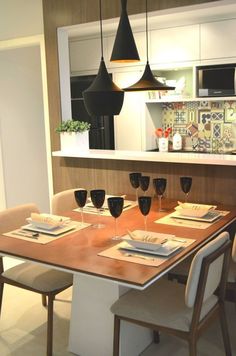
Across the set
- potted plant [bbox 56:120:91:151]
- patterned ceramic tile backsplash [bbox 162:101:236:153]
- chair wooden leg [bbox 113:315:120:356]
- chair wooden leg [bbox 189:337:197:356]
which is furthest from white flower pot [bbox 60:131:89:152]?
chair wooden leg [bbox 189:337:197:356]

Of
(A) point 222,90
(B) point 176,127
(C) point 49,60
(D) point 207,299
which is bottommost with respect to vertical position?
(D) point 207,299

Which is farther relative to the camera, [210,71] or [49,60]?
[210,71]

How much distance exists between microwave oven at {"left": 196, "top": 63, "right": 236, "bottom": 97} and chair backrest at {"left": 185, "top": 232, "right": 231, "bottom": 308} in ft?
8.67

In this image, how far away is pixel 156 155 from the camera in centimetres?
329

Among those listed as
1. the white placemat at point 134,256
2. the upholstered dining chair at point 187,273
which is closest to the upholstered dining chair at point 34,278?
the white placemat at point 134,256

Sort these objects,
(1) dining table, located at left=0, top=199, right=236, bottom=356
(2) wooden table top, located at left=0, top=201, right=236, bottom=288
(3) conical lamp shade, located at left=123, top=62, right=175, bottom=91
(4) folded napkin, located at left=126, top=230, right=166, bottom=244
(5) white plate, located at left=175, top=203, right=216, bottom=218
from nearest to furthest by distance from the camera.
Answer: (2) wooden table top, located at left=0, top=201, right=236, bottom=288
(1) dining table, located at left=0, top=199, right=236, bottom=356
(4) folded napkin, located at left=126, top=230, right=166, bottom=244
(5) white plate, located at left=175, top=203, right=216, bottom=218
(3) conical lamp shade, located at left=123, top=62, right=175, bottom=91

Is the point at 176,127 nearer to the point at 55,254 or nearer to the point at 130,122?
the point at 130,122

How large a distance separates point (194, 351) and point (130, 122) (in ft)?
11.1

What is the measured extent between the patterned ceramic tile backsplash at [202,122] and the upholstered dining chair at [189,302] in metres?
2.90

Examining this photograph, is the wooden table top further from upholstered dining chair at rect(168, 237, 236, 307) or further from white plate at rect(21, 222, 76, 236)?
upholstered dining chair at rect(168, 237, 236, 307)

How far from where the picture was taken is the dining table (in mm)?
1968

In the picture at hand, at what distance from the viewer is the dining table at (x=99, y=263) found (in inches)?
77.5

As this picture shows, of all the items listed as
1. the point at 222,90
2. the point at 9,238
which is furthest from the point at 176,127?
the point at 9,238

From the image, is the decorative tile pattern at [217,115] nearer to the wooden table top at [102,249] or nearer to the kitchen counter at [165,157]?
the kitchen counter at [165,157]
